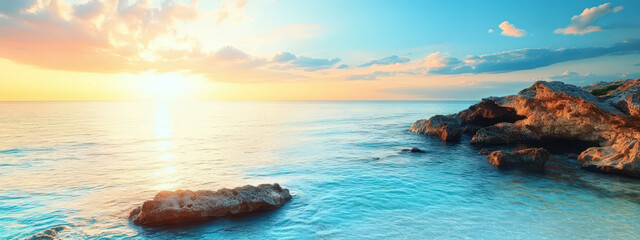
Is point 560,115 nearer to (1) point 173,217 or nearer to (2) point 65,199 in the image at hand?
(1) point 173,217

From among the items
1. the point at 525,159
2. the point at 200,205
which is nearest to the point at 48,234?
the point at 200,205

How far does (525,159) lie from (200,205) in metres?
20.9

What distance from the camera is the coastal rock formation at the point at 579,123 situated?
19.5m

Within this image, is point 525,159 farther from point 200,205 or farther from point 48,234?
point 48,234

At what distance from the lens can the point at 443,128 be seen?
125ft

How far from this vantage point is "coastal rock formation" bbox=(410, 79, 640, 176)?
19.5 m

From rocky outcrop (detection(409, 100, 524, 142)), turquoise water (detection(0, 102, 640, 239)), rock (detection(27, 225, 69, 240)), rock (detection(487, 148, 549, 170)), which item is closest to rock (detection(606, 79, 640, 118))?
turquoise water (detection(0, 102, 640, 239))

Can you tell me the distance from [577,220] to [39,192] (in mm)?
24568

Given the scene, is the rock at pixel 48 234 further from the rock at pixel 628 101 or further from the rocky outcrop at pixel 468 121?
the rocky outcrop at pixel 468 121

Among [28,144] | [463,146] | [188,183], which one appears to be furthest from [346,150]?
[28,144]

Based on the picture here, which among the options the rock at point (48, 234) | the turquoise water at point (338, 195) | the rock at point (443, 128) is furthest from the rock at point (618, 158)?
the rock at point (48, 234)

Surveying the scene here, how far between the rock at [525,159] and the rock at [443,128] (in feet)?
45.4

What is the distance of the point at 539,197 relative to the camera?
589 inches

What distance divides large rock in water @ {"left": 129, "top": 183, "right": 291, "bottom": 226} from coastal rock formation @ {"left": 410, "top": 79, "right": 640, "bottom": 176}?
817 inches
